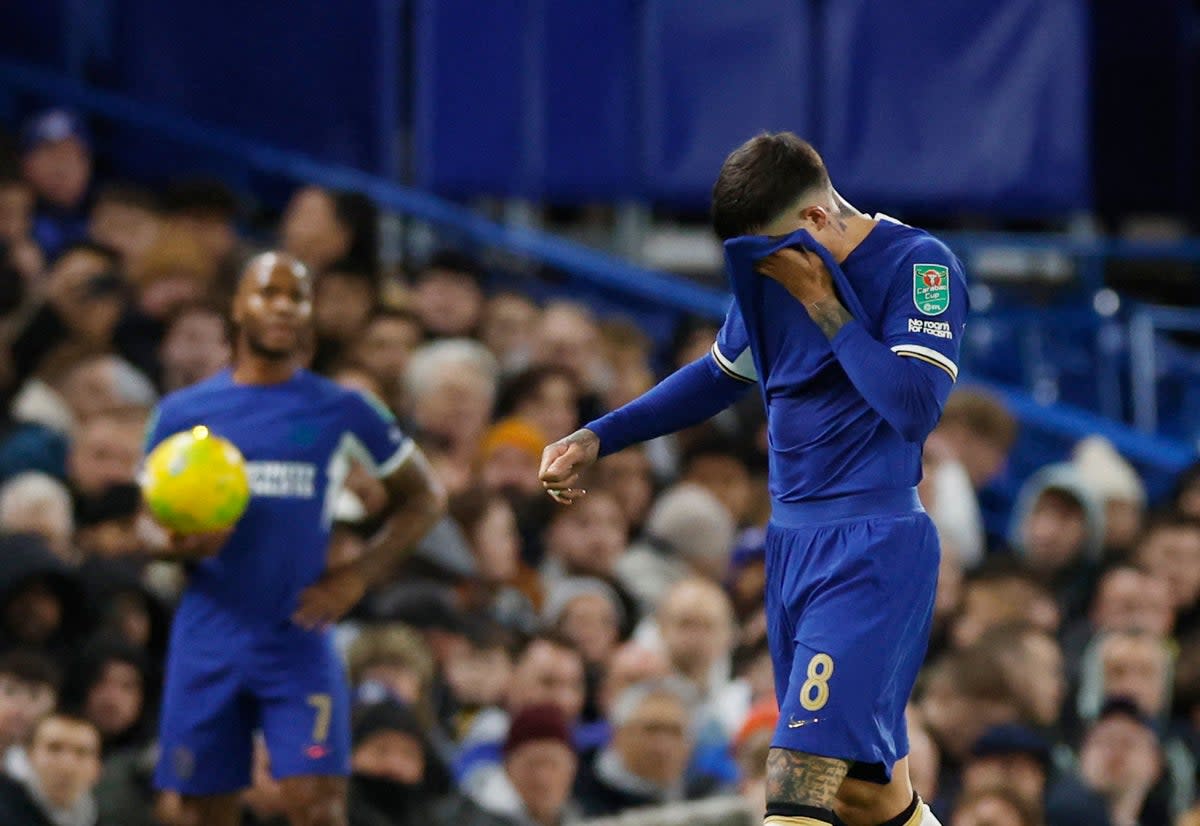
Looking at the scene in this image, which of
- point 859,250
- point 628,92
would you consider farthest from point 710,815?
point 628,92

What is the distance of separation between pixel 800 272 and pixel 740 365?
62cm

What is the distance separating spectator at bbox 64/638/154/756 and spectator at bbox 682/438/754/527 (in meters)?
4.14

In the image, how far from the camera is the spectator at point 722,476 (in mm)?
11414

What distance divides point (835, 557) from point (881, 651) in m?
0.26

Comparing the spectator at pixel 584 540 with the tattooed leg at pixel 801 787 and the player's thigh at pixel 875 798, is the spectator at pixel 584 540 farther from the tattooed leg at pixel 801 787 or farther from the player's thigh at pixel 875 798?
the tattooed leg at pixel 801 787

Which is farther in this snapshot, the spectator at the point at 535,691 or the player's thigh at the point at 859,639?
the spectator at the point at 535,691

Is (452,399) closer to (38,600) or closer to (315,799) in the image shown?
(38,600)

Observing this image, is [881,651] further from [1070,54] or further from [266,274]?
[1070,54]

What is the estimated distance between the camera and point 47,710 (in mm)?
7598

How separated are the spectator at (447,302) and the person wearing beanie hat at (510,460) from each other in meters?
1.17

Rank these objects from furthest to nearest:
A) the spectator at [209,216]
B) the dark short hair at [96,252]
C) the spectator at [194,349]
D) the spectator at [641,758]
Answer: the spectator at [209,216], the dark short hair at [96,252], the spectator at [194,349], the spectator at [641,758]

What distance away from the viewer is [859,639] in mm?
5215

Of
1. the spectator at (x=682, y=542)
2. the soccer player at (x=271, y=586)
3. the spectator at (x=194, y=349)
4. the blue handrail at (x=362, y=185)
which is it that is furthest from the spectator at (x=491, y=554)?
the blue handrail at (x=362, y=185)

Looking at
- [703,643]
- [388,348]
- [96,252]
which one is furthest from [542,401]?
[96,252]
